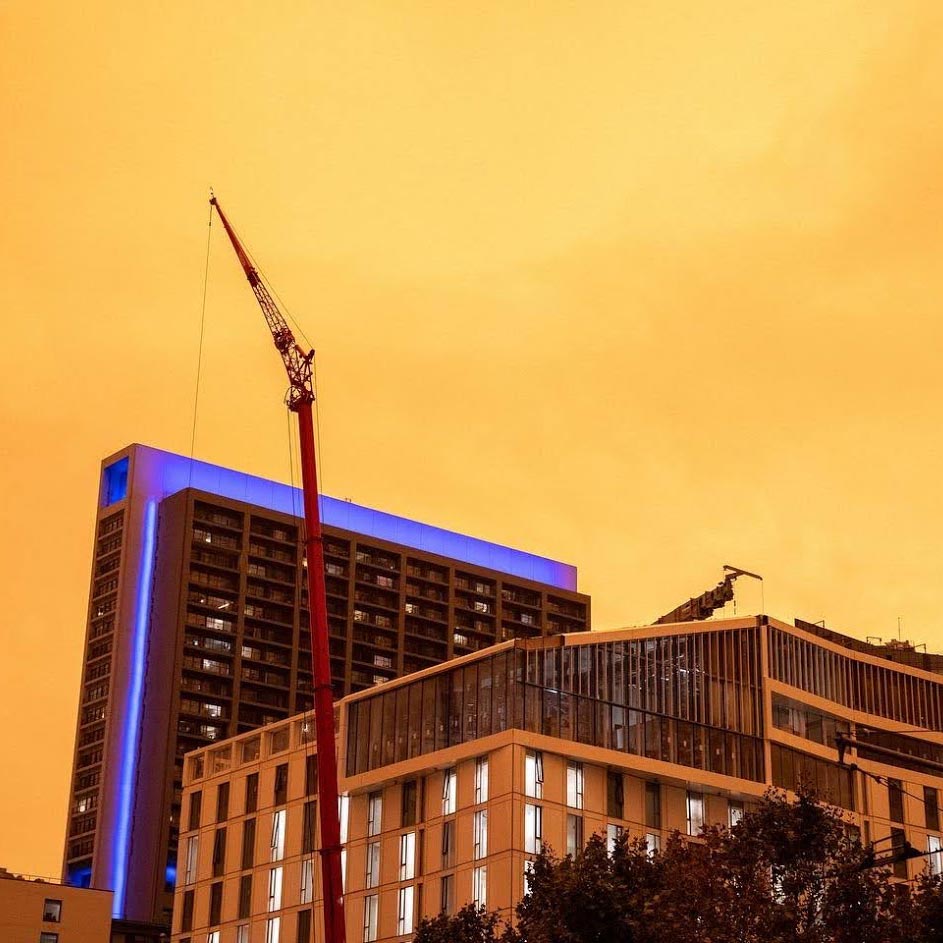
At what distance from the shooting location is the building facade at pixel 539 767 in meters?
124

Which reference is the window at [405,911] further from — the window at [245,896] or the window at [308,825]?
the window at [245,896]

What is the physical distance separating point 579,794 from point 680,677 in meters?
12.9

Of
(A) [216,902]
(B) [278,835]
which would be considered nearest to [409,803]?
(B) [278,835]

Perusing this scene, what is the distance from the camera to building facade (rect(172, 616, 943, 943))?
12350 centimetres

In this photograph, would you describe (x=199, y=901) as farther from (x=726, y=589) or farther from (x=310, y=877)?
(x=726, y=589)

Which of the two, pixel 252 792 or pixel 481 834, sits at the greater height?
pixel 252 792

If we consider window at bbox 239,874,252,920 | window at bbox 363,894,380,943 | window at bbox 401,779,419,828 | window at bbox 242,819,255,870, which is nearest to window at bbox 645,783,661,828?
window at bbox 401,779,419,828

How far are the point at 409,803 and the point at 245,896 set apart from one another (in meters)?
18.9

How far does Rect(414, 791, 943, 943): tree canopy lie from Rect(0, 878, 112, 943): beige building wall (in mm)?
107222

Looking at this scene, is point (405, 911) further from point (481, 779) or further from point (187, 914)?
point (187, 914)

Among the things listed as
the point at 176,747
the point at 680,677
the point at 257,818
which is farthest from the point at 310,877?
the point at 176,747

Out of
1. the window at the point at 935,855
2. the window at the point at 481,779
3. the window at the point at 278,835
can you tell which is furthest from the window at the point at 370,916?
the window at the point at 935,855

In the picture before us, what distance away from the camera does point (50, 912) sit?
171375mm

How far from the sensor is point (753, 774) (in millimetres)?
131375
